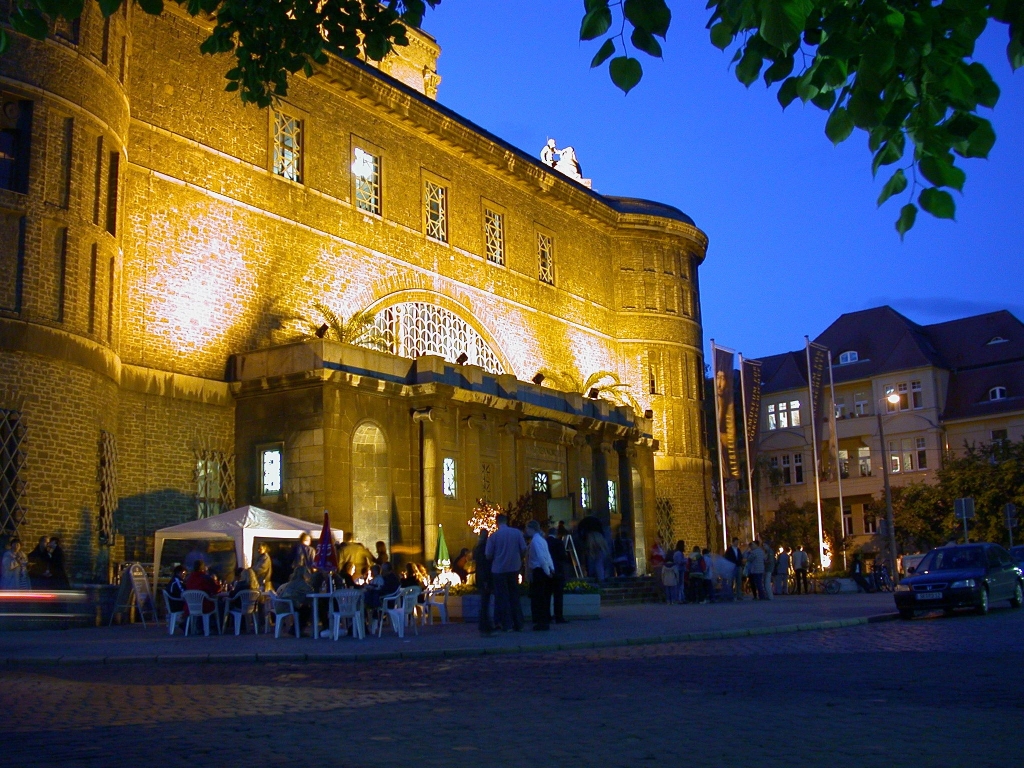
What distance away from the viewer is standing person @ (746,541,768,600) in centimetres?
2975

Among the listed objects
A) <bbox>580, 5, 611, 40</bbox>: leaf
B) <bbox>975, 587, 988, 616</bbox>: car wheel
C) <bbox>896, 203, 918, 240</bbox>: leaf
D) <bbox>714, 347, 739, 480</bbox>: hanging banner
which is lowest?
<bbox>975, 587, 988, 616</bbox>: car wheel

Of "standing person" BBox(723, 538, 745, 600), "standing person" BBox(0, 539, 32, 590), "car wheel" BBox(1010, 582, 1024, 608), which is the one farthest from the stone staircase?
"standing person" BBox(0, 539, 32, 590)

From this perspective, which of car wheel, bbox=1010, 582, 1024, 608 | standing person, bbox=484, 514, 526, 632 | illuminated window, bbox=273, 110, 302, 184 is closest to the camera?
standing person, bbox=484, 514, 526, 632

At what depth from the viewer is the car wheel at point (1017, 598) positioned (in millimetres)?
22453

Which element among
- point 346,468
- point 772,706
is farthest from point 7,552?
point 772,706

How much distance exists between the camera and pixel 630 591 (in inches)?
1197

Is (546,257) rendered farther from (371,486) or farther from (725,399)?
(371,486)

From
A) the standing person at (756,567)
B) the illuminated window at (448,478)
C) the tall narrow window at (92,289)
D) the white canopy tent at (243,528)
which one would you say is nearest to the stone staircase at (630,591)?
the standing person at (756,567)

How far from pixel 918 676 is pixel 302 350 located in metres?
18.8

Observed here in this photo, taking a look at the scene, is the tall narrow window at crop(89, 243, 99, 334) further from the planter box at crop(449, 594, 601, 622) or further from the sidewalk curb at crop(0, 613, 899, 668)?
the sidewalk curb at crop(0, 613, 899, 668)

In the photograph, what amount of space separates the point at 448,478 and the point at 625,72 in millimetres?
24000

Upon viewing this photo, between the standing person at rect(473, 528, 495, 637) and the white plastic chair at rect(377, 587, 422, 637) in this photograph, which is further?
the white plastic chair at rect(377, 587, 422, 637)

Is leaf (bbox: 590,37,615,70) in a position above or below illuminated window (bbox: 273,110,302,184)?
below

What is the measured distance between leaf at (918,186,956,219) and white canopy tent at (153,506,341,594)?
55.9ft
